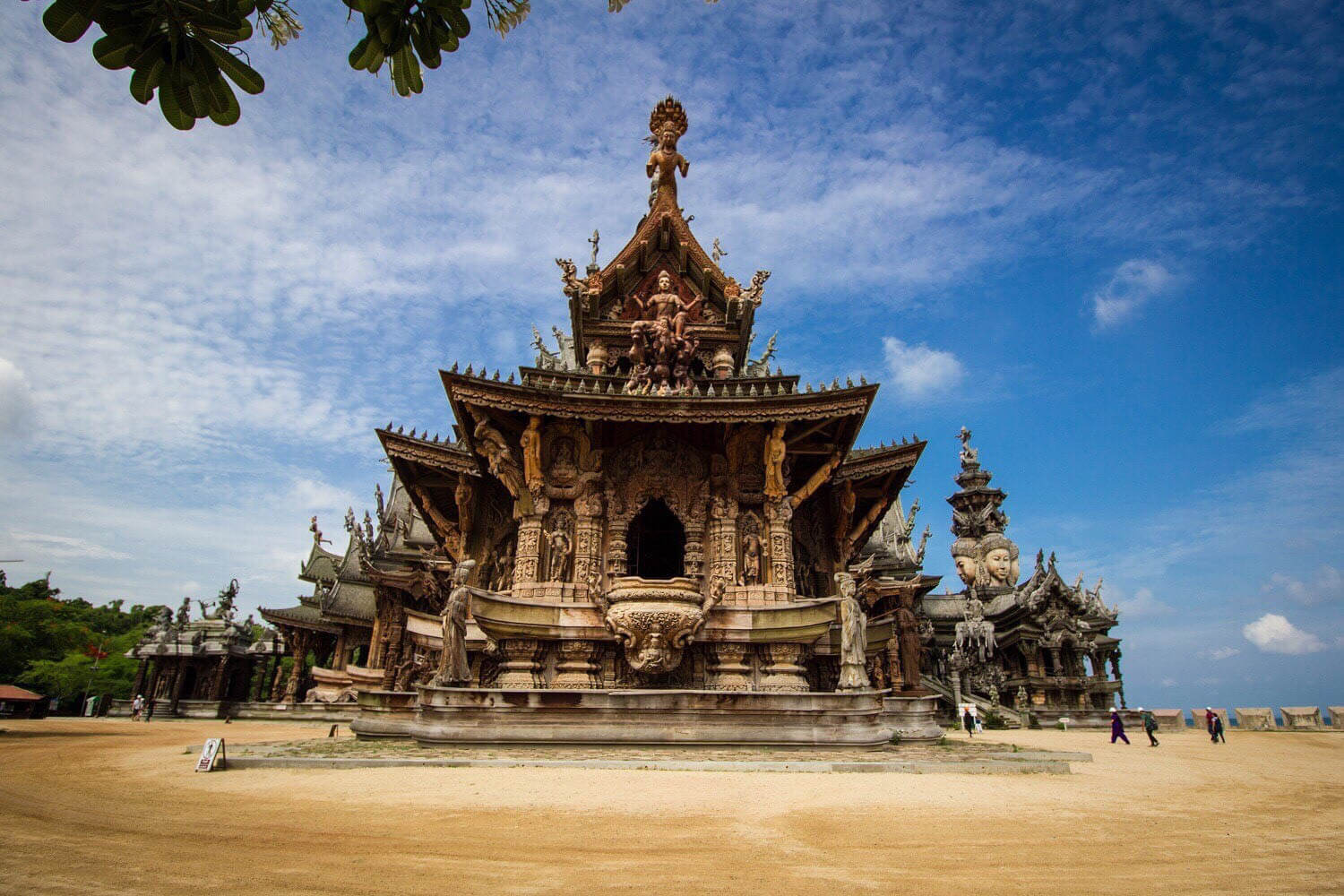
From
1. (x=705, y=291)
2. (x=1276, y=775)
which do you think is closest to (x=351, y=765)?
(x=1276, y=775)

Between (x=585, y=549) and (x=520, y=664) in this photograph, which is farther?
(x=585, y=549)

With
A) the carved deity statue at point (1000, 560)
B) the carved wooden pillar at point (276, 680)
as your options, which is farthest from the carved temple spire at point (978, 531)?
the carved wooden pillar at point (276, 680)

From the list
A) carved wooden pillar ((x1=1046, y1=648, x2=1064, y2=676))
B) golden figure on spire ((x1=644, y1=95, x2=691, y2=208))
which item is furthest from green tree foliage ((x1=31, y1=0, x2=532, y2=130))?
carved wooden pillar ((x1=1046, y1=648, x2=1064, y2=676))

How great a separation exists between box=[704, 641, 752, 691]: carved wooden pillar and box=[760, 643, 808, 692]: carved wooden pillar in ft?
1.13

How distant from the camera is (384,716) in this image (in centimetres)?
1151

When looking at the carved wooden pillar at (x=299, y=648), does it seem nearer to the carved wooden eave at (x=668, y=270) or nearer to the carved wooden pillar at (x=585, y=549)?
the carved wooden eave at (x=668, y=270)

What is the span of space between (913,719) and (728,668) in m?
3.42

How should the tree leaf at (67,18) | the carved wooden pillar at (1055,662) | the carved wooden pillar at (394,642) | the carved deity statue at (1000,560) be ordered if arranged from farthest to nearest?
the carved deity statue at (1000,560)
the carved wooden pillar at (1055,662)
the carved wooden pillar at (394,642)
the tree leaf at (67,18)

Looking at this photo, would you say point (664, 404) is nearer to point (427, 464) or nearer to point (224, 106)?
point (427, 464)

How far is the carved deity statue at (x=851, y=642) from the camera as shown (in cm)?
1045

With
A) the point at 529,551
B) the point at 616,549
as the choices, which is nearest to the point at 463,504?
the point at 529,551

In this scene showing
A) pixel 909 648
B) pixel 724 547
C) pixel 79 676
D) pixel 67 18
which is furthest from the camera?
pixel 79 676

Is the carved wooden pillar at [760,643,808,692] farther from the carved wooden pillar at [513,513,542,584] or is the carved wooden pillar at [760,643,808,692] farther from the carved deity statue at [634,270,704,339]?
the carved deity statue at [634,270,704,339]

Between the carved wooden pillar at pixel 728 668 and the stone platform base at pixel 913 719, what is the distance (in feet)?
8.39
